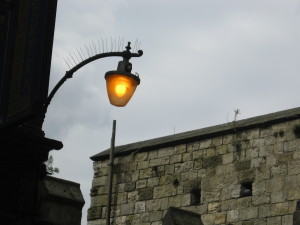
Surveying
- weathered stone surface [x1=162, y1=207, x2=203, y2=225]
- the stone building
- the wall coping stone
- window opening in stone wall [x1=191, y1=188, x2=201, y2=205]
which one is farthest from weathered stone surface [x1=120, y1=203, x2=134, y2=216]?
weathered stone surface [x1=162, y1=207, x2=203, y2=225]

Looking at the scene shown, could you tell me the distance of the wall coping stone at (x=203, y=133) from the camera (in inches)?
640

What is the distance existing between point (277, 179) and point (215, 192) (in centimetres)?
137

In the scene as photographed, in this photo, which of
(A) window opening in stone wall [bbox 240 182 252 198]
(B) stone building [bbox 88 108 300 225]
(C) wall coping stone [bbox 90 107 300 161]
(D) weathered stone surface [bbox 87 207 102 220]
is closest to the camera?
(B) stone building [bbox 88 108 300 225]

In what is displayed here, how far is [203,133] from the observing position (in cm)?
1722

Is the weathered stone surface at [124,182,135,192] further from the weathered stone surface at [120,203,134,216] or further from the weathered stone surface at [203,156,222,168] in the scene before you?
the weathered stone surface at [203,156,222,168]

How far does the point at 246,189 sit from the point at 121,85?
7738mm

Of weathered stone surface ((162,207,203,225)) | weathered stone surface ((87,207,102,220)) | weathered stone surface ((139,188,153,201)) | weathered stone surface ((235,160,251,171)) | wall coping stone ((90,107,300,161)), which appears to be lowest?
weathered stone surface ((162,207,203,225))

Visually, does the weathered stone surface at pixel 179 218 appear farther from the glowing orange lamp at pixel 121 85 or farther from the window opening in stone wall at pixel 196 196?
the window opening in stone wall at pixel 196 196

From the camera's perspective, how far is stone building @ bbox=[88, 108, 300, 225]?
1591cm

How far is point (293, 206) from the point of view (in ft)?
50.7

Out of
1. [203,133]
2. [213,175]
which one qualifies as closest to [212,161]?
[213,175]

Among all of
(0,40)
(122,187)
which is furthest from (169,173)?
(0,40)

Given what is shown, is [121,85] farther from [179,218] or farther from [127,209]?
[127,209]

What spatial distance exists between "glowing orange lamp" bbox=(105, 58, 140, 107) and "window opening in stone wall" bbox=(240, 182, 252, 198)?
7628mm
